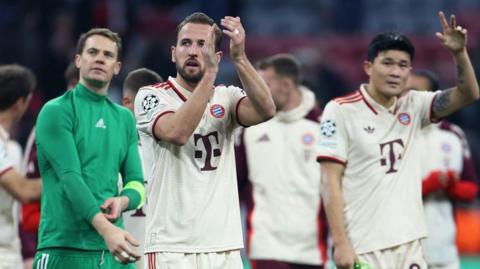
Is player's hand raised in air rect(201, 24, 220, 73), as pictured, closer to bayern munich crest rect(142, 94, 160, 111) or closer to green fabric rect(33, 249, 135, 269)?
bayern munich crest rect(142, 94, 160, 111)

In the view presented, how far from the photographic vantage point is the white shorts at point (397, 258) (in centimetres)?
783

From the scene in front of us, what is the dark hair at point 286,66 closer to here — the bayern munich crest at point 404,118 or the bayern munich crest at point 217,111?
the bayern munich crest at point 404,118

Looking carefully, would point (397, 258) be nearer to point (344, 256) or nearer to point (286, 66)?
point (344, 256)

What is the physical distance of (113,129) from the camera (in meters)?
7.25

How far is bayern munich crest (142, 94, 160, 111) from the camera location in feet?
A: 22.6

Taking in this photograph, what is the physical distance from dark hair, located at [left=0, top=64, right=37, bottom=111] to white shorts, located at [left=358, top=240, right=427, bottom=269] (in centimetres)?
289

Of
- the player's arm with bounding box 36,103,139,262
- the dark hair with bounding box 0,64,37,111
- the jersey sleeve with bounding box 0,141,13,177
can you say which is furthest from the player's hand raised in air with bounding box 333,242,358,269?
the dark hair with bounding box 0,64,37,111

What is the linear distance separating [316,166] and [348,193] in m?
2.29

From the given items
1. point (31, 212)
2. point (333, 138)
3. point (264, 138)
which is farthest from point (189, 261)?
point (264, 138)

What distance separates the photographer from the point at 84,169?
704 cm

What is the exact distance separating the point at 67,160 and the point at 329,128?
77.3 inches

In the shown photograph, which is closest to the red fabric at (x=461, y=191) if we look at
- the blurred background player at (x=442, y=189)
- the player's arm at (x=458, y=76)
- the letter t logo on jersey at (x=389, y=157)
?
the blurred background player at (x=442, y=189)

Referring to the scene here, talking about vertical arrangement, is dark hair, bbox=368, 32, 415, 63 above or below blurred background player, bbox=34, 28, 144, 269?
above

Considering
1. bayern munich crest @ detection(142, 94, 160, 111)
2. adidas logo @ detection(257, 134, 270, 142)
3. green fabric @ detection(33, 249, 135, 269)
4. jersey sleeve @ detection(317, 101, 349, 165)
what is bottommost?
green fabric @ detection(33, 249, 135, 269)
